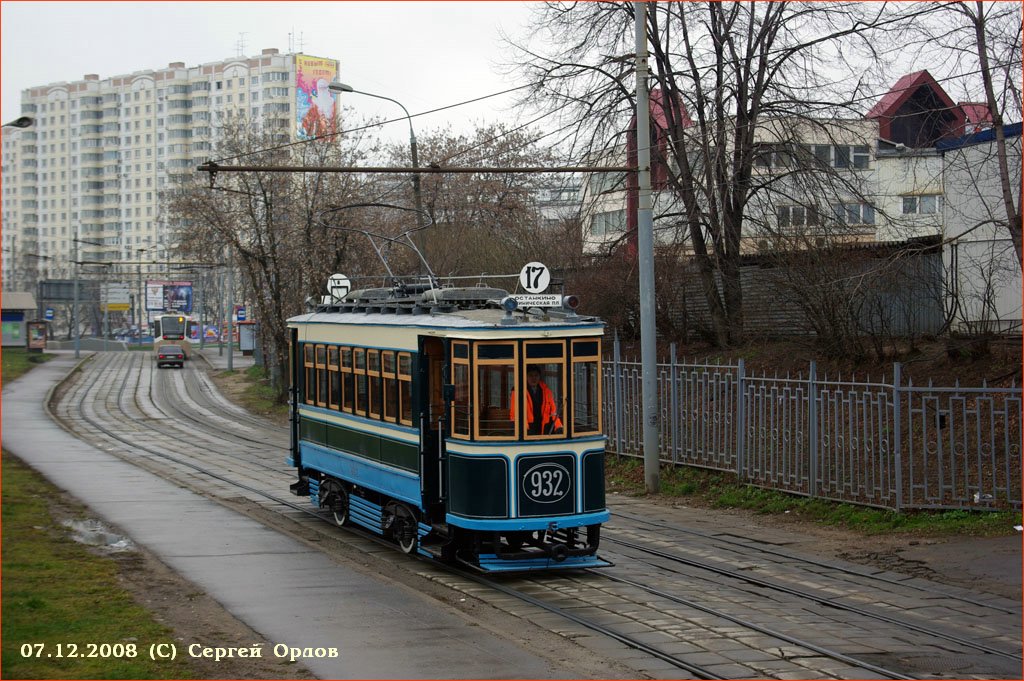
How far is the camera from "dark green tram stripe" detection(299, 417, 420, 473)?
45.5ft

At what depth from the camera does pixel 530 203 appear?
4959 cm

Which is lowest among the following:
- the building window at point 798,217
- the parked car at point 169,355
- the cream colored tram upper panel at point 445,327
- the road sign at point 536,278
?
the parked car at point 169,355

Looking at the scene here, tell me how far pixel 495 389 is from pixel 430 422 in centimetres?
117

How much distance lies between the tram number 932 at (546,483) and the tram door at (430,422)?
1.26 metres

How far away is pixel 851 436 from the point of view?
51.5ft

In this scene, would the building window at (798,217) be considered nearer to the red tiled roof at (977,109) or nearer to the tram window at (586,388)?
the red tiled roof at (977,109)

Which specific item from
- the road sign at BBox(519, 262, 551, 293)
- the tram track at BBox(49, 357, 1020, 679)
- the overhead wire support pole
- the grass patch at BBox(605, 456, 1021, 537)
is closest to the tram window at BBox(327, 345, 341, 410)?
the tram track at BBox(49, 357, 1020, 679)

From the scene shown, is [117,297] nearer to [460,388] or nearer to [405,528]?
[405,528]

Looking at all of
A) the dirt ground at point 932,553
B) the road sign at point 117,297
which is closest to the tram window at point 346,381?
the dirt ground at point 932,553

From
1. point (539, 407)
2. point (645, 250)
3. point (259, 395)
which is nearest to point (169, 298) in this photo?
point (259, 395)

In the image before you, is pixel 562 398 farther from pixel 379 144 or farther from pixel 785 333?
pixel 379 144

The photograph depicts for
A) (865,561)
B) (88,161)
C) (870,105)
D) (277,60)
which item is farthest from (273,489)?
(88,161)

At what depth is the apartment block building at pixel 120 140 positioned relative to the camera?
119 m

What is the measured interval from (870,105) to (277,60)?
104 m
